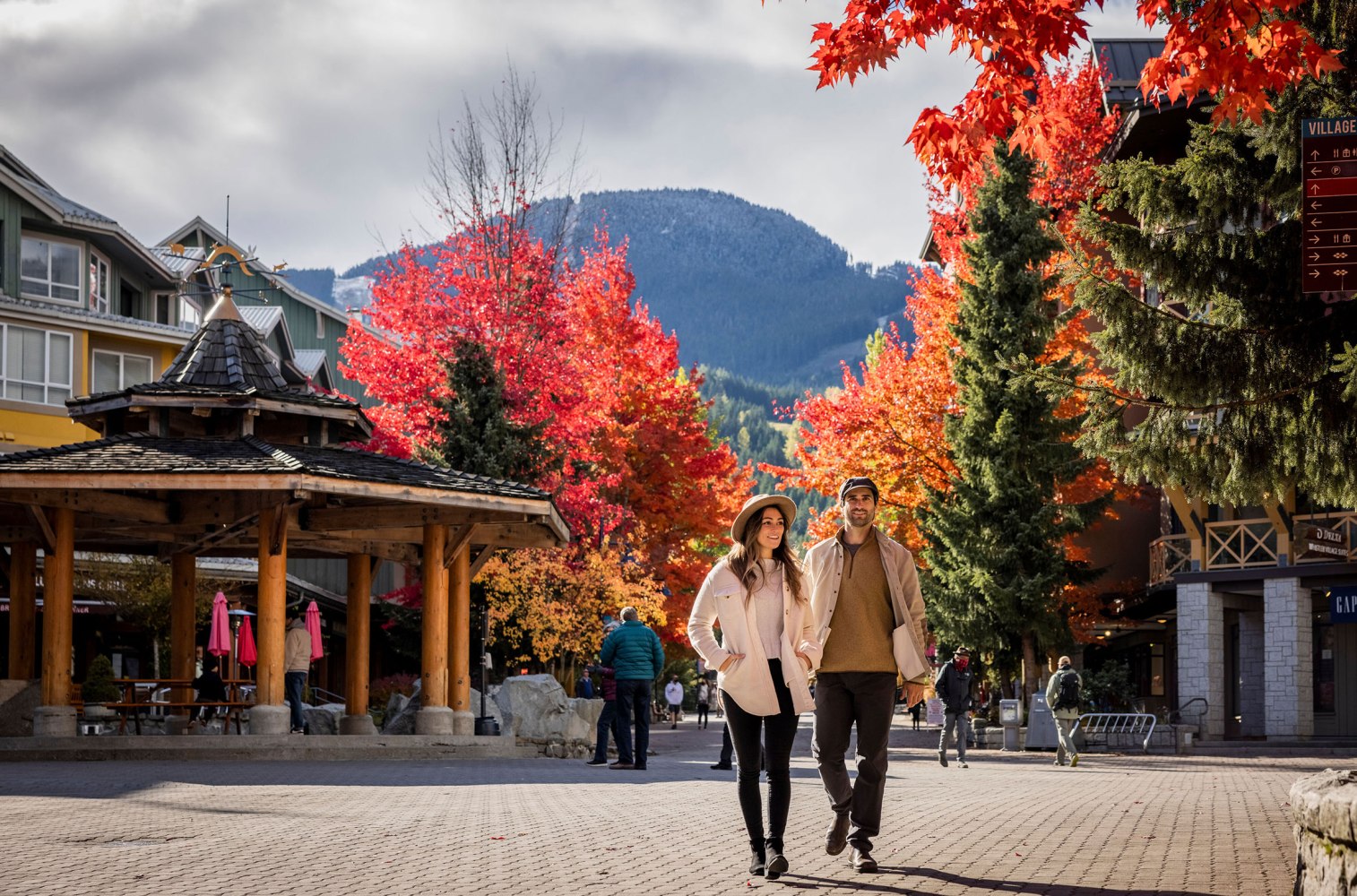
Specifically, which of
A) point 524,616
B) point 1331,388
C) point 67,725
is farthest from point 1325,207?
point 524,616

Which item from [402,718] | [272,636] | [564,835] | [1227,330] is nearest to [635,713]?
[272,636]

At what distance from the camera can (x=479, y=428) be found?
1271 inches

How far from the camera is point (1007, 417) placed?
3158 centimetres

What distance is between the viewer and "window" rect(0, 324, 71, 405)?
129 feet

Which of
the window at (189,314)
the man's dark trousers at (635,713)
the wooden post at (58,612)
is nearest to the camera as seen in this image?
the man's dark trousers at (635,713)

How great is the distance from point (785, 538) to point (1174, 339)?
6466 millimetres

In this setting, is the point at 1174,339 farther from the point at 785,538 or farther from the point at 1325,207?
the point at 785,538

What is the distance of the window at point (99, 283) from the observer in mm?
41562

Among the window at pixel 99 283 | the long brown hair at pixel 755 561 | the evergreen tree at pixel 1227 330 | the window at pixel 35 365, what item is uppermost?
the window at pixel 99 283

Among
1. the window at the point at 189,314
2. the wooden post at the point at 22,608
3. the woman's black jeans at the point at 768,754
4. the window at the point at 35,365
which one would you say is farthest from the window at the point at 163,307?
the woman's black jeans at the point at 768,754

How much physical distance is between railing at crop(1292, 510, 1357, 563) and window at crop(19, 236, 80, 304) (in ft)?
92.8

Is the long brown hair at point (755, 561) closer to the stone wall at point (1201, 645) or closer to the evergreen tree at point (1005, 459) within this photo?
the evergreen tree at point (1005, 459)

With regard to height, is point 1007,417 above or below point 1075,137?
below

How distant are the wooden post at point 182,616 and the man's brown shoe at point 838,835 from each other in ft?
60.4
